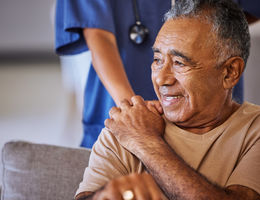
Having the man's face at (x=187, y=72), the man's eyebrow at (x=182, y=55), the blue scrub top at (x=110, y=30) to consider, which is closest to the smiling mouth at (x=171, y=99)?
the man's face at (x=187, y=72)

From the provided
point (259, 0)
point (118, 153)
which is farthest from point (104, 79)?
point (259, 0)

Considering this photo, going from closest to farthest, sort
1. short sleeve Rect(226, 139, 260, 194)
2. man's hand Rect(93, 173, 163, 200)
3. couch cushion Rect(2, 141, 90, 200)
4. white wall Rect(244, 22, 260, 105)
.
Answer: man's hand Rect(93, 173, 163, 200)
short sleeve Rect(226, 139, 260, 194)
couch cushion Rect(2, 141, 90, 200)
white wall Rect(244, 22, 260, 105)

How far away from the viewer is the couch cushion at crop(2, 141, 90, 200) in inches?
53.7

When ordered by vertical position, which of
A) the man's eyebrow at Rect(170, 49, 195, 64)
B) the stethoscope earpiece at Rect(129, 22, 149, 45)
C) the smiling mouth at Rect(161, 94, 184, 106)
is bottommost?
the smiling mouth at Rect(161, 94, 184, 106)

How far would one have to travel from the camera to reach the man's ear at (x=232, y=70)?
43.6 inches

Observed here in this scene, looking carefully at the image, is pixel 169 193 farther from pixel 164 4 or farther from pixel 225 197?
pixel 164 4

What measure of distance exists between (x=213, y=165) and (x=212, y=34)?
0.40 meters

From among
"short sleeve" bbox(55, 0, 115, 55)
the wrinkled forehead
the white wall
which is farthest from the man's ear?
the white wall

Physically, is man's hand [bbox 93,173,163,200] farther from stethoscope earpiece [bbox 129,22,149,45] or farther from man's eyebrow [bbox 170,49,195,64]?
stethoscope earpiece [bbox 129,22,149,45]

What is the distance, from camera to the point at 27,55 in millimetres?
2424

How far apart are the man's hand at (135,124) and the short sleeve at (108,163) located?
4 centimetres

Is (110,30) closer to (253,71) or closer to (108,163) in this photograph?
(108,163)

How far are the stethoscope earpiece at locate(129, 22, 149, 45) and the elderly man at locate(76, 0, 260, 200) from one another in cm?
35

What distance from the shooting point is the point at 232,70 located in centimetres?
113
